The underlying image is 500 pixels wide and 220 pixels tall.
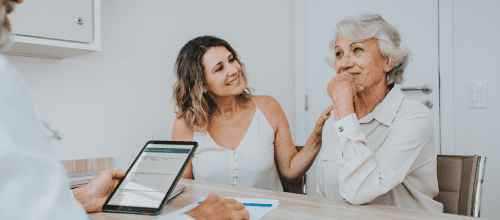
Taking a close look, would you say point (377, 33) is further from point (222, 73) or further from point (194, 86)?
point (194, 86)

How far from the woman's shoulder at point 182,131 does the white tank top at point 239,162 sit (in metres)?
0.04

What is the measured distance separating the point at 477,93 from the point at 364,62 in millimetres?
1377

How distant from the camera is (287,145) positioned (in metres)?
1.76

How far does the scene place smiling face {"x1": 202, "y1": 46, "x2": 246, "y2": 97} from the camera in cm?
171

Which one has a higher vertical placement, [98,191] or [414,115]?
[414,115]

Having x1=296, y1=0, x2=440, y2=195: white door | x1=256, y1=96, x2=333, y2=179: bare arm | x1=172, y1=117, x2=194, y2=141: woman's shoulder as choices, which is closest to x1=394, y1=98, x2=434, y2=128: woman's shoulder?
x1=256, y1=96, x2=333, y2=179: bare arm

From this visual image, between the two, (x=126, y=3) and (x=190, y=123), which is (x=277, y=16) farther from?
(x=190, y=123)

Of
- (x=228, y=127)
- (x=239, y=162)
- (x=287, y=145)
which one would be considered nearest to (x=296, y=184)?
(x=287, y=145)

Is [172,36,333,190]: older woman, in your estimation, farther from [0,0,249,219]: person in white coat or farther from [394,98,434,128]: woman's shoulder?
[0,0,249,219]: person in white coat

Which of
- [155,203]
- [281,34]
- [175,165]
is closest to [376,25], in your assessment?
[175,165]

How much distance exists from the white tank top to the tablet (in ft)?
1.61

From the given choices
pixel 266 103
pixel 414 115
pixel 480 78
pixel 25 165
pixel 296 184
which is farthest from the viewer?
pixel 480 78

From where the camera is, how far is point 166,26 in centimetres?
210

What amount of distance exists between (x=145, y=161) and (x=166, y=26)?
3.95 ft
